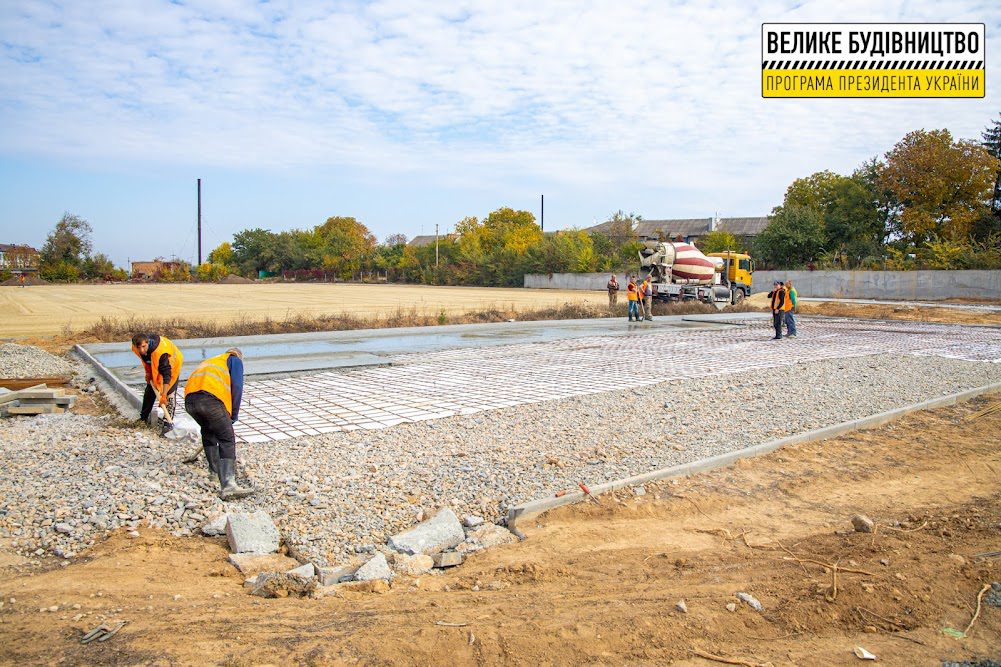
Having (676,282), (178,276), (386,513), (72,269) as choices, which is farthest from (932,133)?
(72,269)

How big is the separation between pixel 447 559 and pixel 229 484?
2091 mm

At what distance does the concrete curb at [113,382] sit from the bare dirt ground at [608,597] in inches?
184

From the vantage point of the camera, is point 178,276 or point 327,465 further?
point 178,276

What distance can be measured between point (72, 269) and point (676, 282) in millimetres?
70253

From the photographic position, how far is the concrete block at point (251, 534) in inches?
185

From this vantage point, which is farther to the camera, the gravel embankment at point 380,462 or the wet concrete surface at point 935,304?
the wet concrete surface at point 935,304

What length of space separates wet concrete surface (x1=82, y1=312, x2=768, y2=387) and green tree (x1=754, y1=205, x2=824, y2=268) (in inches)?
1017

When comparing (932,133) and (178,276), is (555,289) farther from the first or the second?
(178,276)

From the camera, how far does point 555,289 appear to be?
193ft

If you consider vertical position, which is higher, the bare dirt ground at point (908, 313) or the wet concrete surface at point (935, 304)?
the wet concrete surface at point (935, 304)

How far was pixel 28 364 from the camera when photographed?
40.9 feet

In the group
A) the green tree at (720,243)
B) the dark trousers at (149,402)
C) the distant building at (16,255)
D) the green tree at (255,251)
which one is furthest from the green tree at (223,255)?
the dark trousers at (149,402)

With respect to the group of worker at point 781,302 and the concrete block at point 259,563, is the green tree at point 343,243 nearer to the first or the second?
the group of worker at point 781,302

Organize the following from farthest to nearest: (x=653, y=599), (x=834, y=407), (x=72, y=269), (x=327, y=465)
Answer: (x=72, y=269) → (x=834, y=407) → (x=327, y=465) → (x=653, y=599)
